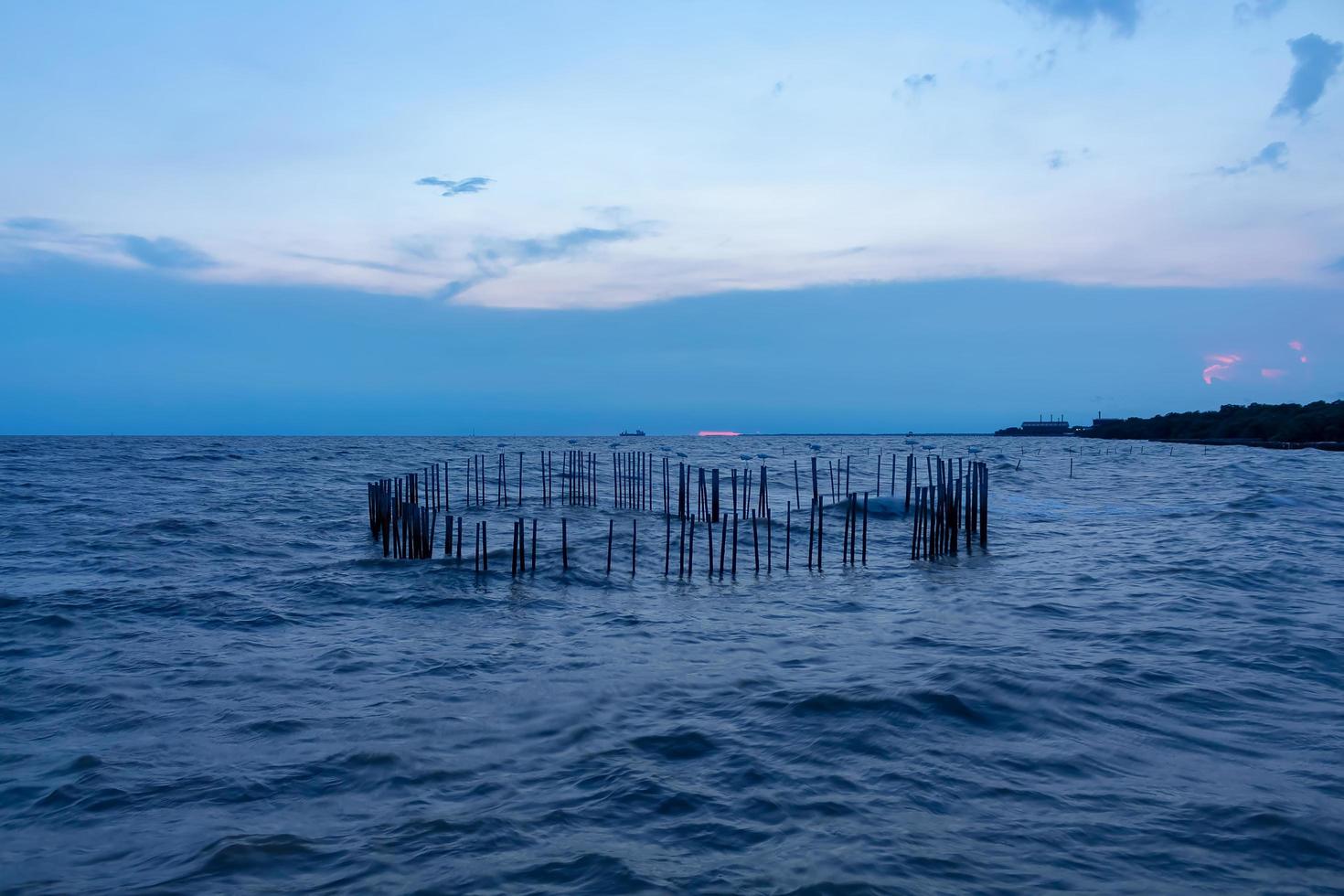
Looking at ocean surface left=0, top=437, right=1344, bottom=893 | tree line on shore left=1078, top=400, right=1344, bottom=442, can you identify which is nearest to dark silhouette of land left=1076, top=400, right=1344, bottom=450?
tree line on shore left=1078, top=400, right=1344, bottom=442

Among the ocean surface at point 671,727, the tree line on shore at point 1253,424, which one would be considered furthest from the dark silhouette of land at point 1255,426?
the ocean surface at point 671,727

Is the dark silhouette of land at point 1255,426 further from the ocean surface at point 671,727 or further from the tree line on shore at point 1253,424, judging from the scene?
the ocean surface at point 671,727

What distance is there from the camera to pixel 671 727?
32.3 feet

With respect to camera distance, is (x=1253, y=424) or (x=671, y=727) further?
(x=1253, y=424)

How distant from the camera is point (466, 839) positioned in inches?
284

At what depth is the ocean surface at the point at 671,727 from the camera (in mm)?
6895

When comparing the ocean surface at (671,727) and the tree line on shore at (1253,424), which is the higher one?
the tree line on shore at (1253,424)

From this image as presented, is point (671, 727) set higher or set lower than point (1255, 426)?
lower

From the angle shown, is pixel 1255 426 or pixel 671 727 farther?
pixel 1255 426

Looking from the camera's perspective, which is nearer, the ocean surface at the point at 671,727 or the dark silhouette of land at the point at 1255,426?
the ocean surface at the point at 671,727

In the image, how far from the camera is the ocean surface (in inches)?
271

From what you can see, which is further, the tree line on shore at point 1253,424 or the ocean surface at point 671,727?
the tree line on shore at point 1253,424

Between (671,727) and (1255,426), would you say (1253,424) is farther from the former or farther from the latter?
(671,727)

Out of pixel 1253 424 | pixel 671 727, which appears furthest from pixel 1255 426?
pixel 671 727
